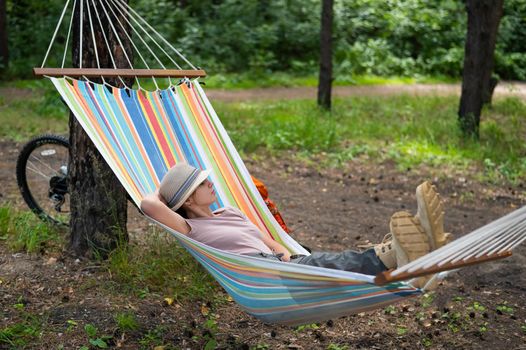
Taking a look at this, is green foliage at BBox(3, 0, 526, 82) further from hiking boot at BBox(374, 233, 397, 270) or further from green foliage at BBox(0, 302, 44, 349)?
hiking boot at BBox(374, 233, 397, 270)

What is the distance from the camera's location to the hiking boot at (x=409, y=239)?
2.37 m

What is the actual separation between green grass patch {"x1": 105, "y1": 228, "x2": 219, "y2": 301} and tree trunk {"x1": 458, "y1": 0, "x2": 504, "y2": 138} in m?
4.05

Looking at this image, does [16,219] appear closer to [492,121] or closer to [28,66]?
[492,121]

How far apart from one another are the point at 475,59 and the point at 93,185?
441 centimetres

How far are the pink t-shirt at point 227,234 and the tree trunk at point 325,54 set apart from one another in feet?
17.1

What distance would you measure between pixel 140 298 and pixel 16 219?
3.65ft

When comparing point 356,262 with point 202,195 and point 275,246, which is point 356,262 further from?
point 202,195

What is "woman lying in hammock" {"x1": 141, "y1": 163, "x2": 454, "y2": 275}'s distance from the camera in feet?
8.22

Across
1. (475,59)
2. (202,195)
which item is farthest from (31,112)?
(202,195)

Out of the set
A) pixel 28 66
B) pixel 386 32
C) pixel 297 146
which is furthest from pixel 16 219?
pixel 386 32

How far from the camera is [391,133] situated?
23.6ft

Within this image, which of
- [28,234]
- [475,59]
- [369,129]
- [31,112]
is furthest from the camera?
[31,112]

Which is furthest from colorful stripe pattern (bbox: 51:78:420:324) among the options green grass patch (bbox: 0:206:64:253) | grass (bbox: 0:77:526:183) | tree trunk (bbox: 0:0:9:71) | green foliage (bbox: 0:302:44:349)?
tree trunk (bbox: 0:0:9:71)

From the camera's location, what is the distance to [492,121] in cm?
760
